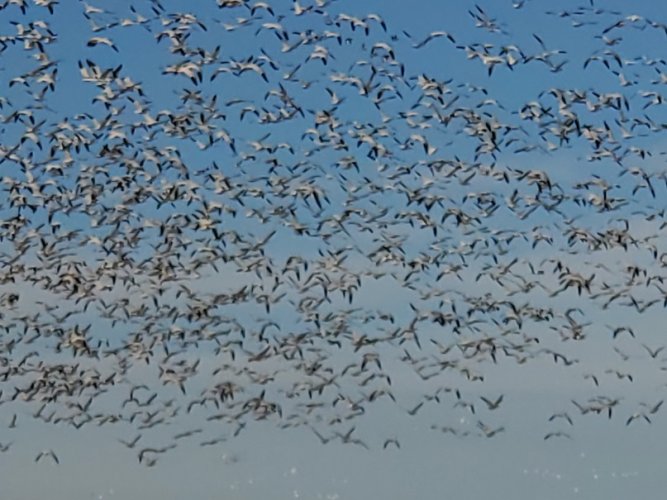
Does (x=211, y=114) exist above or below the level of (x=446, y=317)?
above

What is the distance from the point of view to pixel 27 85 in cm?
5962

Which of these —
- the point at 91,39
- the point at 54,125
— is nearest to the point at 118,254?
the point at 54,125

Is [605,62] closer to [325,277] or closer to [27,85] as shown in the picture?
[325,277]

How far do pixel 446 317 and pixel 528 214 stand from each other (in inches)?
243

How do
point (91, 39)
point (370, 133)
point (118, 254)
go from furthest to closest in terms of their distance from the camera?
point (118, 254), point (370, 133), point (91, 39)

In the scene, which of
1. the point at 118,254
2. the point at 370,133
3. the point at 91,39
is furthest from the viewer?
the point at 118,254

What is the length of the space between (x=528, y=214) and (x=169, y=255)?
1355cm

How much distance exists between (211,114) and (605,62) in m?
13.7

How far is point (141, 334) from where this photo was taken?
65.8 meters

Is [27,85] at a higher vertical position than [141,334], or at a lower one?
higher

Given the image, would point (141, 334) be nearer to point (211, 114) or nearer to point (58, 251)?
point (58, 251)

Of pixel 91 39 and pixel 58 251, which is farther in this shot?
pixel 58 251

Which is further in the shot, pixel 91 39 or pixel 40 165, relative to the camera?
pixel 40 165

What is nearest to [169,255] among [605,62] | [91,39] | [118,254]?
[118,254]
